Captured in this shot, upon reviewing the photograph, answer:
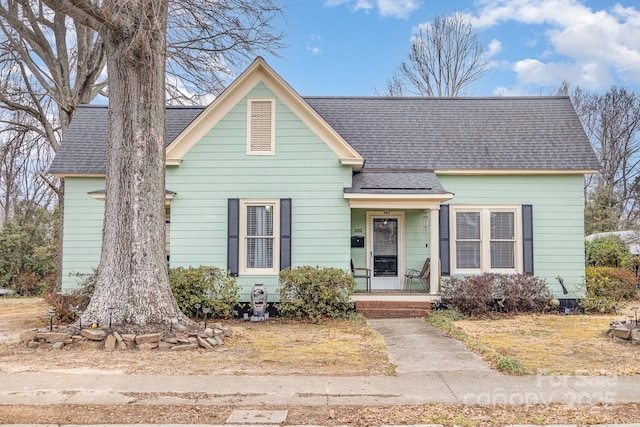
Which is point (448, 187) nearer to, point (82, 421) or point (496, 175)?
point (496, 175)

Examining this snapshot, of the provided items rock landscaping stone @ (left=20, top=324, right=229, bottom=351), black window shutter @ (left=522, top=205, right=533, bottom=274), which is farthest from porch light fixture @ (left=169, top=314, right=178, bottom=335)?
black window shutter @ (left=522, top=205, right=533, bottom=274)

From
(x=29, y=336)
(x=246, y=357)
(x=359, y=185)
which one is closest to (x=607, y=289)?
(x=359, y=185)

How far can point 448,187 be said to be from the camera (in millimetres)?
12680

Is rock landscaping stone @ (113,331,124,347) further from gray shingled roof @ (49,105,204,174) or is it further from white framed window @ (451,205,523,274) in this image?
white framed window @ (451,205,523,274)

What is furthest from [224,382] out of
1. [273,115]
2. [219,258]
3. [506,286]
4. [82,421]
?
[506,286]

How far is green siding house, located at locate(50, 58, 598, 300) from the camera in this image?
37.6ft

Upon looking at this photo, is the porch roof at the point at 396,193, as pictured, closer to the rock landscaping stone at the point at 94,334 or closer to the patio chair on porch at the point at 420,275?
the patio chair on porch at the point at 420,275

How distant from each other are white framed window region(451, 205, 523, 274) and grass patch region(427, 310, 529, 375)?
69.5 inches

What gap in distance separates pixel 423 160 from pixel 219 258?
18.6 ft

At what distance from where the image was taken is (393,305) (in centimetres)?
1145

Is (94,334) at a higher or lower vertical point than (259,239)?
lower

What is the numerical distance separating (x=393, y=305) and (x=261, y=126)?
5.09 metres

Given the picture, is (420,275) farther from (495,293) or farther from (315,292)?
(315,292)

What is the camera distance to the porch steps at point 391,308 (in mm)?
11352
